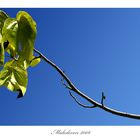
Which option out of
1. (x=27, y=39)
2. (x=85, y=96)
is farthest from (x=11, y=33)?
(x=85, y=96)

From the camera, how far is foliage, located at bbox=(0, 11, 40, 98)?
24.8 inches

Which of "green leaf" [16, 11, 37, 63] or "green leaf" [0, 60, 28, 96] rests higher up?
"green leaf" [16, 11, 37, 63]

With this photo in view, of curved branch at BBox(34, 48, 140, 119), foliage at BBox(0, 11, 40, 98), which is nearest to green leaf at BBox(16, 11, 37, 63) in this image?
foliage at BBox(0, 11, 40, 98)

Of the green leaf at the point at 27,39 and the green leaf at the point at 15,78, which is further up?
the green leaf at the point at 27,39

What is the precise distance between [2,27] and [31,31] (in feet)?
0.41

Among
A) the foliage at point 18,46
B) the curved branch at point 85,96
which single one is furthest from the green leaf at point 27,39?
the curved branch at point 85,96

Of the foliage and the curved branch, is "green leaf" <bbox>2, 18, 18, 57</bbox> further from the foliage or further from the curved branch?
the curved branch

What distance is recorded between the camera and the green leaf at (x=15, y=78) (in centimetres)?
72

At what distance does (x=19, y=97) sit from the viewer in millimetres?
698

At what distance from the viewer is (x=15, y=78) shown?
73 cm

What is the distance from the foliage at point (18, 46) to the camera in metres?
0.63

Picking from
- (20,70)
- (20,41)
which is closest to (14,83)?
(20,70)

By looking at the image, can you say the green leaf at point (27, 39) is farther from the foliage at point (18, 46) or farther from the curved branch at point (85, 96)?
the curved branch at point (85, 96)

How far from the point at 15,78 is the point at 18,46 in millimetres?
133
